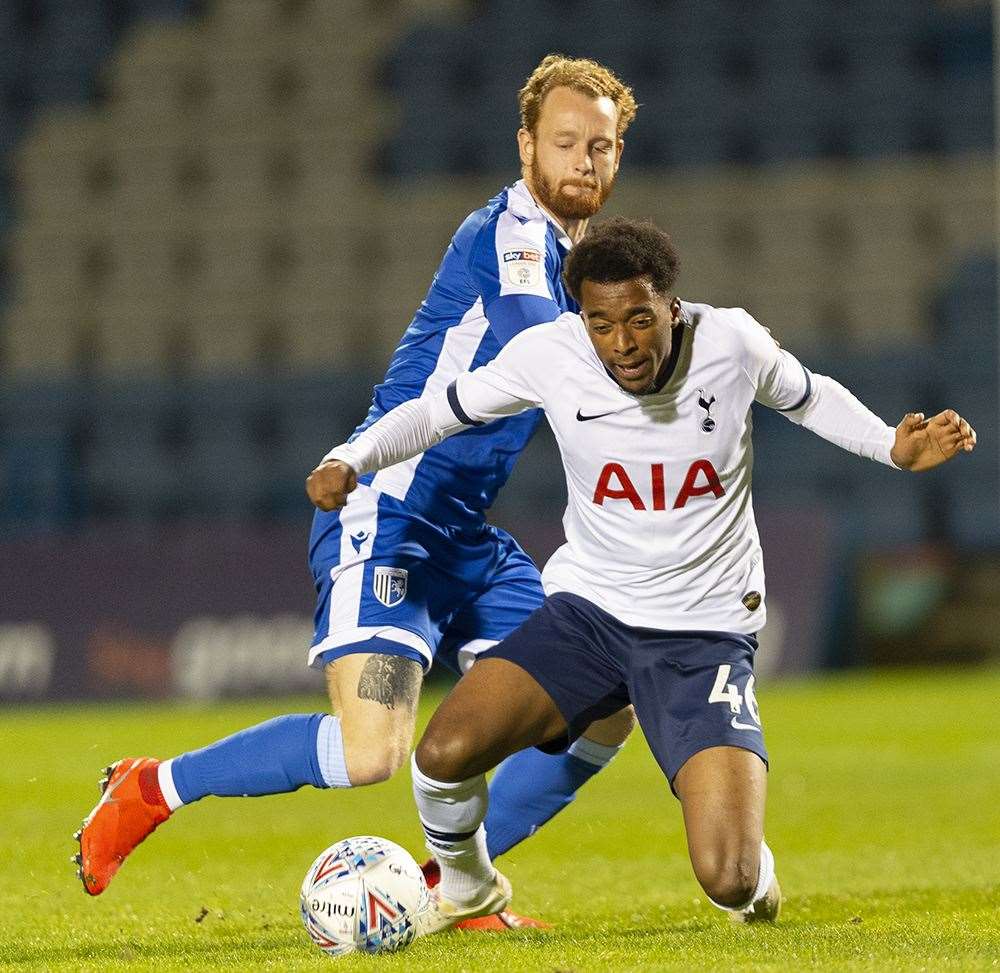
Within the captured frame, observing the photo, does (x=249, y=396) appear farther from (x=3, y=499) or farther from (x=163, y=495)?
(x=3, y=499)

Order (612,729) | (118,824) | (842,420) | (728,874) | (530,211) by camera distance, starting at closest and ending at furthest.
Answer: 1. (728,874)
2. (842,420)
3. (118,824)
4. (530,211)
5. (612,729)

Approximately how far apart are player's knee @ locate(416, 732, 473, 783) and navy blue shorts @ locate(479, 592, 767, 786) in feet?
0.75

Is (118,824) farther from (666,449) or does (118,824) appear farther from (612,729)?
(666,449)

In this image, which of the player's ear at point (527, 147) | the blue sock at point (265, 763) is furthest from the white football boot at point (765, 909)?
the player's ear at point (527, 147)

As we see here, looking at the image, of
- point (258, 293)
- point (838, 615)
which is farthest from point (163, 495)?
point (838, 615)

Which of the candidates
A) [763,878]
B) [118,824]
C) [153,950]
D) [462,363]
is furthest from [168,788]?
[763,878]

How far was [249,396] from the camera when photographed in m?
16.2

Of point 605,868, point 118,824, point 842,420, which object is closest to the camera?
point 842,420

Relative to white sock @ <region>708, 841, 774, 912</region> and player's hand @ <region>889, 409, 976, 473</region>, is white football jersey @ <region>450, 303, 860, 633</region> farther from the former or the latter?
white sock @ <region>708, 841, 774, 912</region>

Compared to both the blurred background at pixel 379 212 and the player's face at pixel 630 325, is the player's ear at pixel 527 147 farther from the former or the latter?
the blurred background at pixel 379 212

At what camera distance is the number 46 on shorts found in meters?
3.73

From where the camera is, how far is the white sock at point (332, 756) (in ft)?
12.8

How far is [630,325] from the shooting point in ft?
11.7

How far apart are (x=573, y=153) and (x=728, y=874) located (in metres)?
1.77
